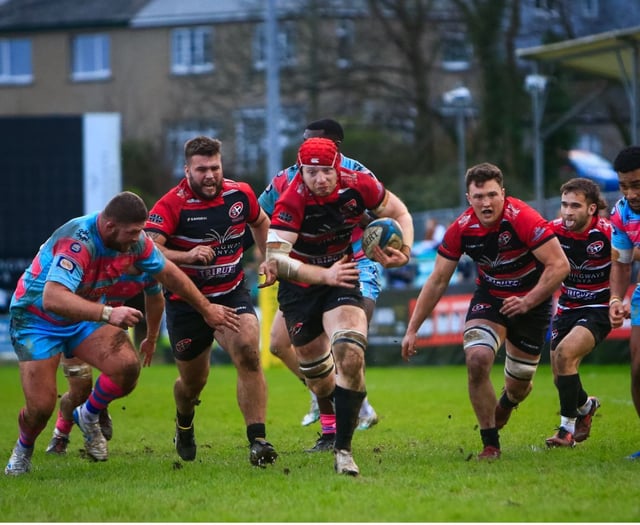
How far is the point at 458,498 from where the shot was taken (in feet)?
22.8

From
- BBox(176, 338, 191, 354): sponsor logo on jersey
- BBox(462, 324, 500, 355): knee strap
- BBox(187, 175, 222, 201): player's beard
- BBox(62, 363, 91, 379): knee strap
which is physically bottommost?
BBox(62, 363, 91, 379): knee strap

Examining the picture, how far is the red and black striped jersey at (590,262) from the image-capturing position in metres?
9.84

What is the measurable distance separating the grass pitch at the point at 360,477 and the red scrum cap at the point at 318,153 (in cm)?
214

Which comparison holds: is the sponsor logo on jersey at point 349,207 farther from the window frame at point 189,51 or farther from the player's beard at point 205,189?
the window frame at point 189,51

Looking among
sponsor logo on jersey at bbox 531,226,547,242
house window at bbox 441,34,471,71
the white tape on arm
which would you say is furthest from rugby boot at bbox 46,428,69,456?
house window at bbox 441,34,471,71

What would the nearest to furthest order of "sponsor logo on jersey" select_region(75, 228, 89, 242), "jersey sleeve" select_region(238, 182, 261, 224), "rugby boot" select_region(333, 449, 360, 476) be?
"rugby boot" select_region(333, 449, 360, 476) → "sponsor logo on jersey" select_region(75, 228, 89, 242) → "jersey sleeve" select_region(238, 182, 261, 224)

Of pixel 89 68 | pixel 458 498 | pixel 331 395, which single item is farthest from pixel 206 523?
pixel 89 68

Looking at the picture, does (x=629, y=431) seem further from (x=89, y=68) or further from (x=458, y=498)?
(x=89, y=68)

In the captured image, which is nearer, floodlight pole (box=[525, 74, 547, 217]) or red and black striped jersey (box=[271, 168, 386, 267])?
red and black striped jersey (box=[271, 168, 386, 267])

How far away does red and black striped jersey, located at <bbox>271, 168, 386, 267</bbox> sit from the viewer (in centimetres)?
838

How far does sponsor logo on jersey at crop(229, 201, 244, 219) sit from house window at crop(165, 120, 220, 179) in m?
32.2

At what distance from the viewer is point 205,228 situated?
30.0ft

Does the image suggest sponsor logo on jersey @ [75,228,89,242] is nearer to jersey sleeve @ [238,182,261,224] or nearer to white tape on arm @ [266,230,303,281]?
white tape on arm @ [266,230,303,281]

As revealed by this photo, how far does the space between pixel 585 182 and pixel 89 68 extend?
1676 inches
